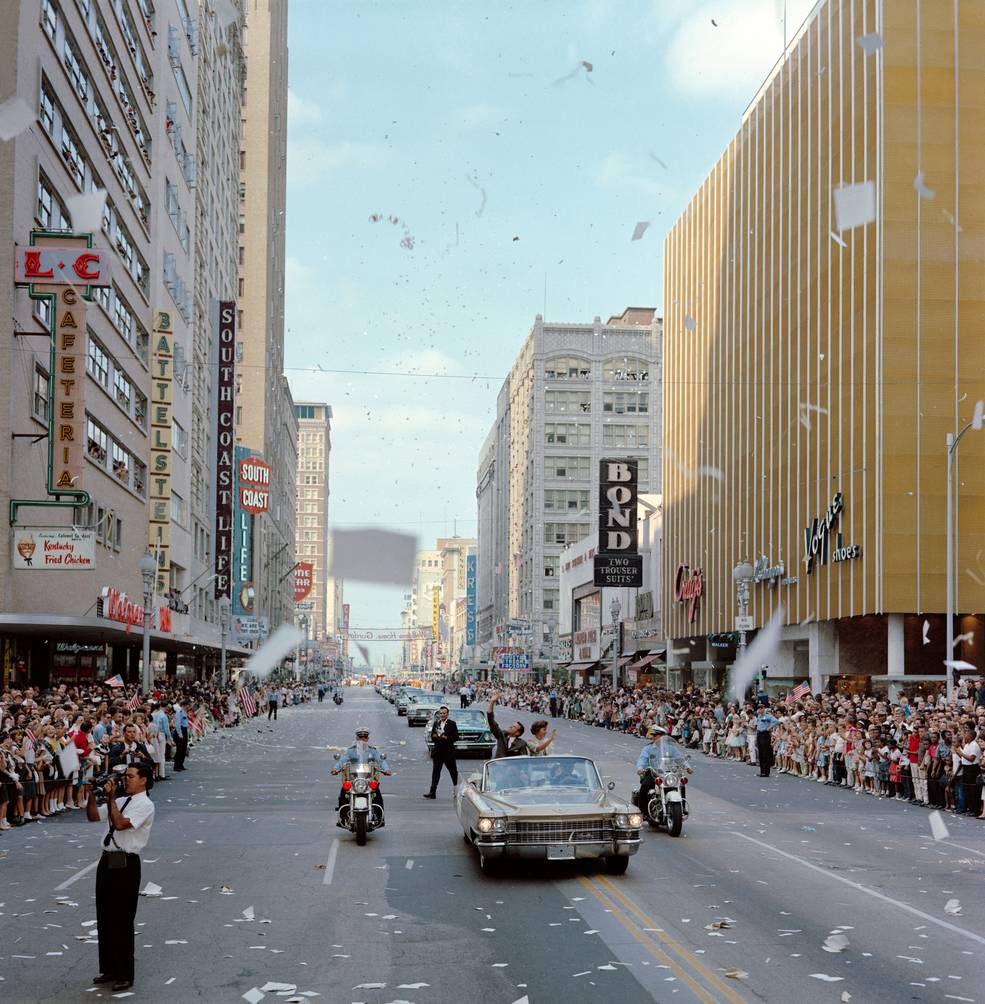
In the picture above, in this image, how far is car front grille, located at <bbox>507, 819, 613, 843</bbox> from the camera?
542 inches

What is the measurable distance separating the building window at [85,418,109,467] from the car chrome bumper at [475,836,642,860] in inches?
1062

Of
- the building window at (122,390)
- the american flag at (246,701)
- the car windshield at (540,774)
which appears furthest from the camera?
the american flag at (246,701)

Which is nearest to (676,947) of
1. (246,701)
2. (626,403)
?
(246,701)

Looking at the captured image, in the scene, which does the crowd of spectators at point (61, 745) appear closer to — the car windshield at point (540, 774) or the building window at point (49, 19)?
the car windshield at point (540, 774)

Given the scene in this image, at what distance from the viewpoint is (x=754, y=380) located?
59.6 metres

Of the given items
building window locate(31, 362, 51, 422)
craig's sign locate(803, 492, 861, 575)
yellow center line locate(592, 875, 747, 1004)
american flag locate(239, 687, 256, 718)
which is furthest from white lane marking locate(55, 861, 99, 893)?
american flag locate(239, 687, 256, 718)

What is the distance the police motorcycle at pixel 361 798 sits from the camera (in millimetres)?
16922

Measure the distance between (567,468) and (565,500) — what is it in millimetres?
3533

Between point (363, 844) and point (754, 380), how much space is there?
4610 cm

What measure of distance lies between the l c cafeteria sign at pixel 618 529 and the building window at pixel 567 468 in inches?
2131

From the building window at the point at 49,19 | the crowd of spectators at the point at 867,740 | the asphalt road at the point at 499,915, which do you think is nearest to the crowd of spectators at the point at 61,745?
the asphalt road at the point at 499,915

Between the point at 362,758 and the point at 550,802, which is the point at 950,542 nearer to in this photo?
the point at 362,758

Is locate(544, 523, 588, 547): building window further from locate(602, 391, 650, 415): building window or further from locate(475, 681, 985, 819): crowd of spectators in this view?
locate(475, 681, 985, 819): crowd of spectators

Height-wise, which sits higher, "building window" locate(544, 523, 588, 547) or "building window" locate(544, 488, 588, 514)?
"building window" locate(544, 488, 588, 514)
